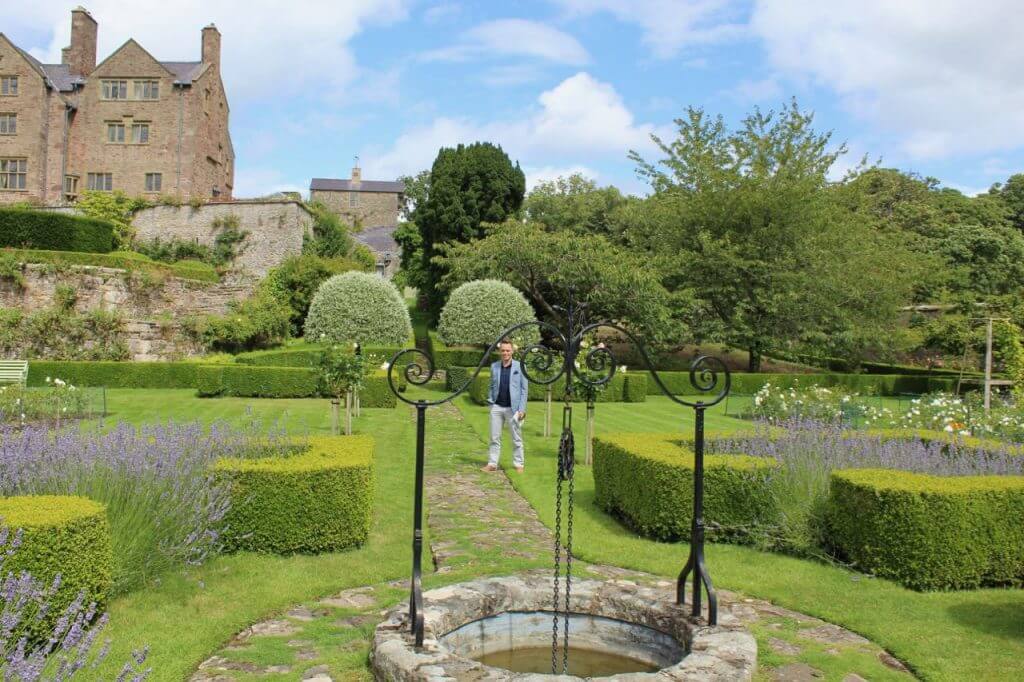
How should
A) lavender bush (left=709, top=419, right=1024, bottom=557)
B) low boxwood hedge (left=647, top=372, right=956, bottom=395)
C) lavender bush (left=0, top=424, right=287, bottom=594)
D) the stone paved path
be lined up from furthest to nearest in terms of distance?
low boxwood hedge (left=647, top=372, right=956, bottom=395)
lavender bush (left=709, top=419, right=1024, bottom=557)
lavender bush (left=0, top=424, right=287, bottom=594)
the stone paved path

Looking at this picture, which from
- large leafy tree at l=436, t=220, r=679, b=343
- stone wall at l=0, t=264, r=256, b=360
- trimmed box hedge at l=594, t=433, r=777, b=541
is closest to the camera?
trimmed box hedge at l=594, t=433, r=777, b=541

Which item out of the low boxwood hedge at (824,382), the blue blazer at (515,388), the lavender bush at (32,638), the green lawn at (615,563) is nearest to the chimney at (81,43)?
the low boxwood hedge at (824,382)

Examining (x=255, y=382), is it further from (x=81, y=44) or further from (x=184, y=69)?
(x=81, y=44)

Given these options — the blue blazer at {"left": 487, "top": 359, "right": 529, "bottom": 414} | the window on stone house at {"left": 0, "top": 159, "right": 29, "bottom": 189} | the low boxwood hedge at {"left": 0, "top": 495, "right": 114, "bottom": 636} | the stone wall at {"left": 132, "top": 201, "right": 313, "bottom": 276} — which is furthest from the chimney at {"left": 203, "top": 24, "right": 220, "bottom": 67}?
the low boxwood hedge at {"left": 0, "top": 495, "right": 114, "bottom": 636}

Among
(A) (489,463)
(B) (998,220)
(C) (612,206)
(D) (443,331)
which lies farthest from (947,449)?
(B) (998,220)

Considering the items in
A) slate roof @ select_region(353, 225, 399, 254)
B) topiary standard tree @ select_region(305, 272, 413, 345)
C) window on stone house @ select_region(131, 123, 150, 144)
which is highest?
window on stone house @ select_region(131, 123, 150, 144)

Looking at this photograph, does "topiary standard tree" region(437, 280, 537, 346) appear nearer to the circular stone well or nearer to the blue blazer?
the blue blazer

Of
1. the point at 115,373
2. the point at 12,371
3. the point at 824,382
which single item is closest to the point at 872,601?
the point at 12,371

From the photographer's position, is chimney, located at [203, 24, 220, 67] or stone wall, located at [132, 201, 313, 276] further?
chimney, located at [203, 24, 220, 67]

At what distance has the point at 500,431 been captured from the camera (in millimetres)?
9945

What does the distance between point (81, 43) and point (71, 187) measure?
706cm

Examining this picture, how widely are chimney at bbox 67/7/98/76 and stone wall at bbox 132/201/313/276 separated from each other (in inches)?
359

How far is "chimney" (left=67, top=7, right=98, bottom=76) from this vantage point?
3631cm

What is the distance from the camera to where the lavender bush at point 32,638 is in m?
2.66
